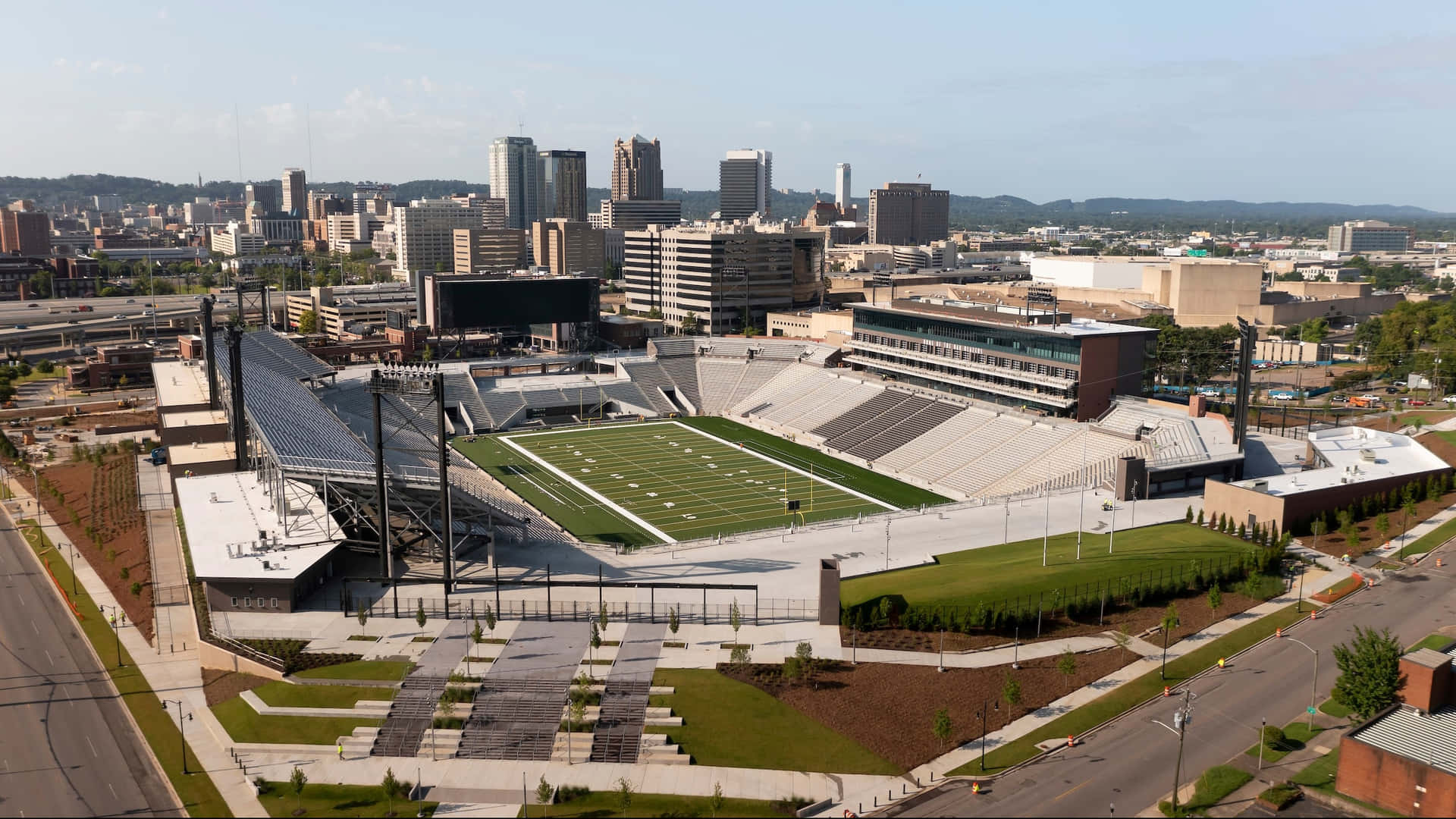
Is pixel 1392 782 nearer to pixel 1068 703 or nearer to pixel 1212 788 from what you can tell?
pixel 1212 788

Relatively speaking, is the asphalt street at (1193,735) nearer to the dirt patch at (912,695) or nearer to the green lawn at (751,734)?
the dirt patch at (912,695)

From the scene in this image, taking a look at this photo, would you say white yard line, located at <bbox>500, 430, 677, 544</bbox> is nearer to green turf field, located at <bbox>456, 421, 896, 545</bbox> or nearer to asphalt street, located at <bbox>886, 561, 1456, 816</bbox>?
green turf field, located at <bbox>456, 421, 896, 545</bbox>

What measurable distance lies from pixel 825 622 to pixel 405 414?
2209 inches

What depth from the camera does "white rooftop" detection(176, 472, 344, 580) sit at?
161 ft

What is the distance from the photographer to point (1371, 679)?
36469 mm

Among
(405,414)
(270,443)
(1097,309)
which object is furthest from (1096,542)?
(1097,309)

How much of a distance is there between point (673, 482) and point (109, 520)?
3544 cm

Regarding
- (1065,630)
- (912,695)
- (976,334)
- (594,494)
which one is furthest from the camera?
(976,334)

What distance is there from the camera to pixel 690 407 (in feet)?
350

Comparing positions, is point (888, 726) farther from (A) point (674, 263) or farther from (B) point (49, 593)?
(A) point (674, 263)

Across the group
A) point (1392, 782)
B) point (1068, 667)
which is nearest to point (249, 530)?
point (1068, 667)

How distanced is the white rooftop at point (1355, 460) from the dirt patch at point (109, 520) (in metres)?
58.8

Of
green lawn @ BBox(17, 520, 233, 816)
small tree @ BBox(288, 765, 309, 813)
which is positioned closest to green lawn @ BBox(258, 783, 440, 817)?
small tree @ BBox(288, 765, 309, 813)

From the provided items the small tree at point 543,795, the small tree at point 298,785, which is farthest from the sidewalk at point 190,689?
the small tree at point 543,795
